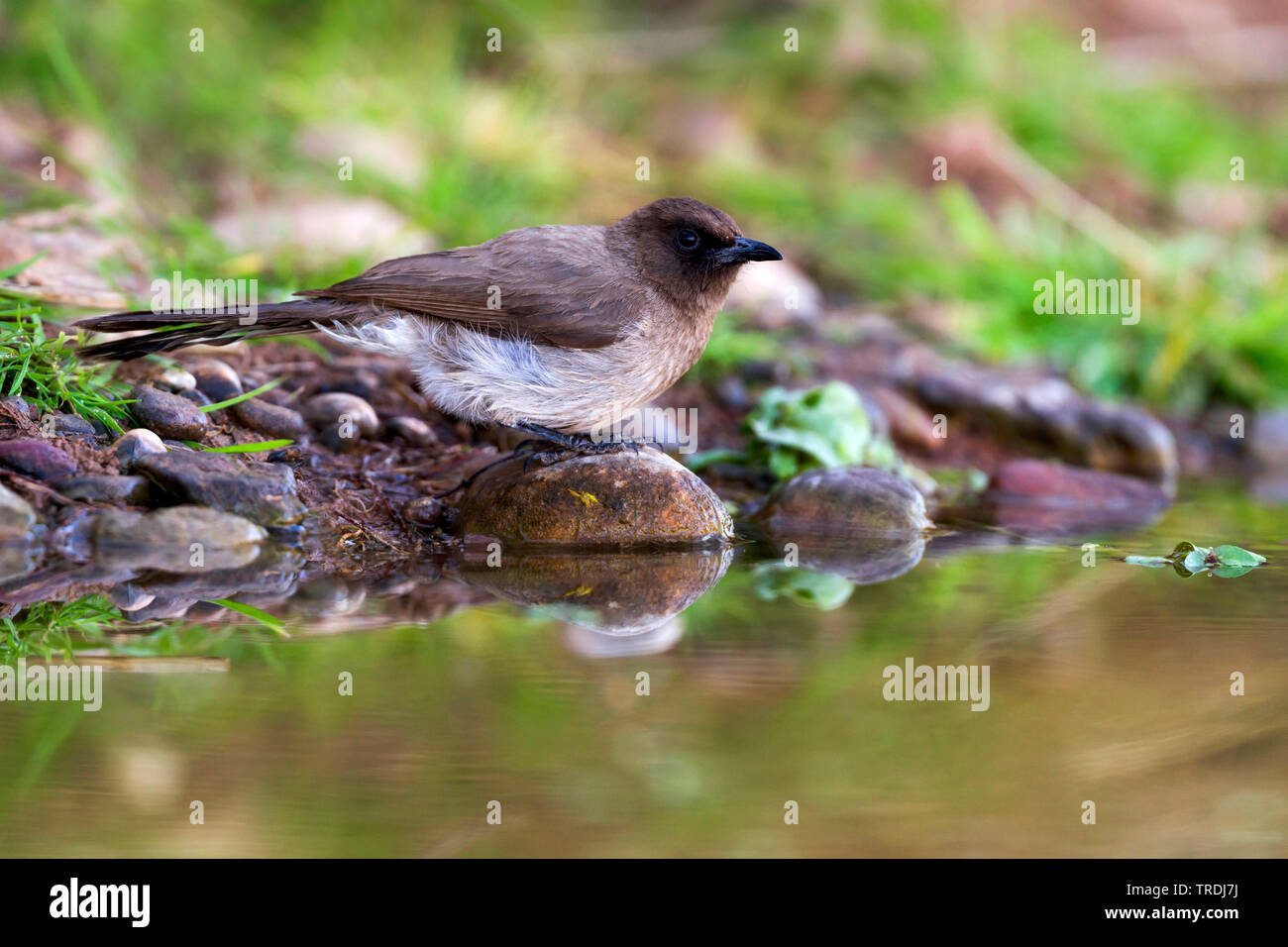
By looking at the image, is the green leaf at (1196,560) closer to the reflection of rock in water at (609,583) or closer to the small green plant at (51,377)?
the reflection of rock in water at (609,583)

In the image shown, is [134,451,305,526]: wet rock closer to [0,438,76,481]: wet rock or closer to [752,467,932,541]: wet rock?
[0,438,76,481]: wet rock

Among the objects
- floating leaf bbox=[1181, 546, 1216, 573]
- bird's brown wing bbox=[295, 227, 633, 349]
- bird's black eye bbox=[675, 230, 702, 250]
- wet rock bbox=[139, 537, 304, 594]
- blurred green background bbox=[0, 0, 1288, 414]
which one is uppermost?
blurred green background bbox=[0, 0, 1288, 414]

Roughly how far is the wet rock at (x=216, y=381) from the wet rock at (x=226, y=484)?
694mm

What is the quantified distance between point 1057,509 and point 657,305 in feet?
7.42

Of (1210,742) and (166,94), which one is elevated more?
(166,94)

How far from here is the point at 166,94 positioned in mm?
8289

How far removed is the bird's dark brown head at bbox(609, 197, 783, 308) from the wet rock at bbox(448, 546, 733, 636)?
1.08 meters

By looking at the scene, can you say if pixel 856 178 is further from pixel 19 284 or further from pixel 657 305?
pixel 19 284

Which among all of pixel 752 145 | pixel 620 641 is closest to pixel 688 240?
pixel 620 641

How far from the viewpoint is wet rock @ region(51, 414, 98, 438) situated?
15.0 ft

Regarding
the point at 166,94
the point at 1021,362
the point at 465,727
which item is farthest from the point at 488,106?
the point at 465,727

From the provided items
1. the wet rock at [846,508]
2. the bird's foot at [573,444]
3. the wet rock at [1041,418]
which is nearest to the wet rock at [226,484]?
the bird's foot at [573,444]

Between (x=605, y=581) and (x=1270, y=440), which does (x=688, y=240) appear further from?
(x=1270, y=440)

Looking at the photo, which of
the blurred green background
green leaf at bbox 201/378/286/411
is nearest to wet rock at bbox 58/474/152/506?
green leaf at bbox 201/378/286/411
